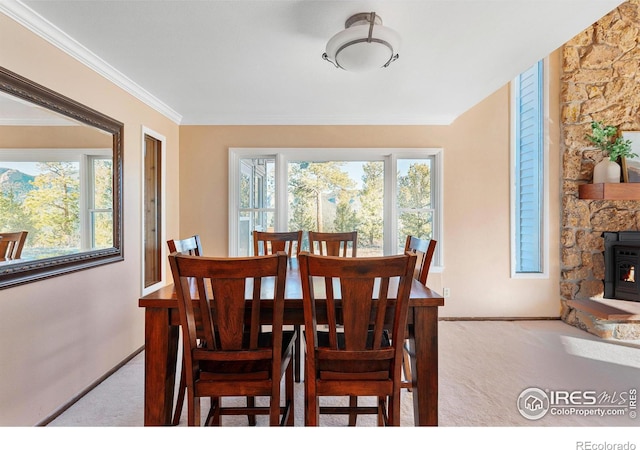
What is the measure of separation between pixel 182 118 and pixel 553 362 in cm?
431

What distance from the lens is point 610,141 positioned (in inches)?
135

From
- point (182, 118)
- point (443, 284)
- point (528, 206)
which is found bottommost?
point (443, 284)

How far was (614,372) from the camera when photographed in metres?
2.47

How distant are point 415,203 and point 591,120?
208 centimetres

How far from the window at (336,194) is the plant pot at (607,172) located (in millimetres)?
1647

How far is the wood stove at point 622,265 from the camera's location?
3.25 m

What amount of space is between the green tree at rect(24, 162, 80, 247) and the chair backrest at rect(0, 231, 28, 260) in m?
0.10

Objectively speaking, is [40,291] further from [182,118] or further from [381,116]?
[381,116]

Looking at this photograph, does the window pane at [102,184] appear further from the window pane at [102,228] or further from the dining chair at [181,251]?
the dining chair at [181,251]

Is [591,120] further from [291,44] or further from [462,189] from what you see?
[291,44]

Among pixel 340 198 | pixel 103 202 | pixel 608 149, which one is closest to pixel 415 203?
pixel 340 198

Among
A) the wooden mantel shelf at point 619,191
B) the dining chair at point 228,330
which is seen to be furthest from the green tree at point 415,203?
the dining chair at point 228,330

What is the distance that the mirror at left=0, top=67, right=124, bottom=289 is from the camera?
5.49ft
